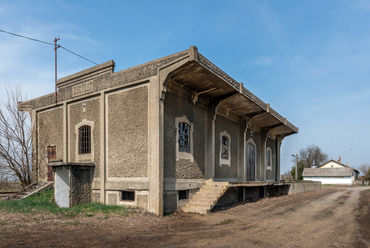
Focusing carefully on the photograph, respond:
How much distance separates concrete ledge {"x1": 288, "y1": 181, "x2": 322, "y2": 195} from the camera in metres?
26.9

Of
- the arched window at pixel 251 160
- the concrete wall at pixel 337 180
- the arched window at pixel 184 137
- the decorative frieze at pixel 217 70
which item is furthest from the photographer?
the concrete wall at pixel 337 180

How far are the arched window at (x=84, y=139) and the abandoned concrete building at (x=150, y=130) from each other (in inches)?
2.1

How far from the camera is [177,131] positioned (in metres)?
13.9

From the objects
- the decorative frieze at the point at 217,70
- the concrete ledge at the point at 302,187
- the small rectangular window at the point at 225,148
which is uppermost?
the decorative frieze at the point at 217,70

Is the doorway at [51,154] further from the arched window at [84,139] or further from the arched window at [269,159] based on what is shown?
the arched window at [269,159]

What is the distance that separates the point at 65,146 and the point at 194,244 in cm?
1108

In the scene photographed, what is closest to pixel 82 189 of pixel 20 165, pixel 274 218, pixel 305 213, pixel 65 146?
pixel 65 146

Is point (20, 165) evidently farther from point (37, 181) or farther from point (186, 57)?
point (186, 57)

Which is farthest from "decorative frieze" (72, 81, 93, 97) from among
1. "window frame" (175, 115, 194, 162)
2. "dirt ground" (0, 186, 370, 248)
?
"dirt ground" (0, 186, 370, 248)

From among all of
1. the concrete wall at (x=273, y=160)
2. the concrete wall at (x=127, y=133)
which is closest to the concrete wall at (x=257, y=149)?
the concrete wall at (x=273, y=160)

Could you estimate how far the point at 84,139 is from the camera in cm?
1575

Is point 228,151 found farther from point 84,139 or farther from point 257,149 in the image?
point 84,139

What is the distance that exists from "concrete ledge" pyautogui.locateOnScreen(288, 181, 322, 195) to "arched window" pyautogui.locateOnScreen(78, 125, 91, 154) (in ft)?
62.0

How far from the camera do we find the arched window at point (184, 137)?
46.7ft
